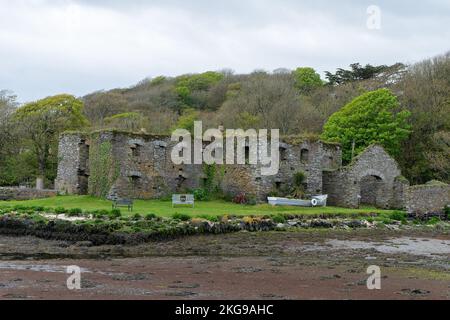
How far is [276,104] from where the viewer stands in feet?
193

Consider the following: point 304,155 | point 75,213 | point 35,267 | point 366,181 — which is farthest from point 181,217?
point 366,181

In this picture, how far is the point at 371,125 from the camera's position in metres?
48.2

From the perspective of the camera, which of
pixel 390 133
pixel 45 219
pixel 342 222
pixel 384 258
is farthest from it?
pixel 390 133

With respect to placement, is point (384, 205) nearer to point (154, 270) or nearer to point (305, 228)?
point (305, 228)

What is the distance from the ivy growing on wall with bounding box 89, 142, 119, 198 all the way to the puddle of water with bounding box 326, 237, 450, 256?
1628 cm

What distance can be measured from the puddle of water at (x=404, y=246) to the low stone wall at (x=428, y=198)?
9.82 metres

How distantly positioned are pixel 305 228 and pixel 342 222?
2596mm

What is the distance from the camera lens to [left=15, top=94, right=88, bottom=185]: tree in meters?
52.0

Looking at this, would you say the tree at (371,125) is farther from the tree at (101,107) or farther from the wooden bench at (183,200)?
the tree at (101,107)

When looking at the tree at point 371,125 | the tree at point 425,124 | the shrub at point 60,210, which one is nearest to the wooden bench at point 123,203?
the shrub at point 60,210

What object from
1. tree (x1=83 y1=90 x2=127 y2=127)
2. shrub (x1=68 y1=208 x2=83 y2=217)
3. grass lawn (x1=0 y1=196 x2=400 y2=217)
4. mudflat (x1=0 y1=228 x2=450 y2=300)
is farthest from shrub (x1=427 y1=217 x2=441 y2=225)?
tree (x1=83 y1=90 x2=127 y2=127)

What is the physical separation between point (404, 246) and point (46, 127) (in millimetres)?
36503

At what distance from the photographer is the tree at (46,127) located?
171 feet
